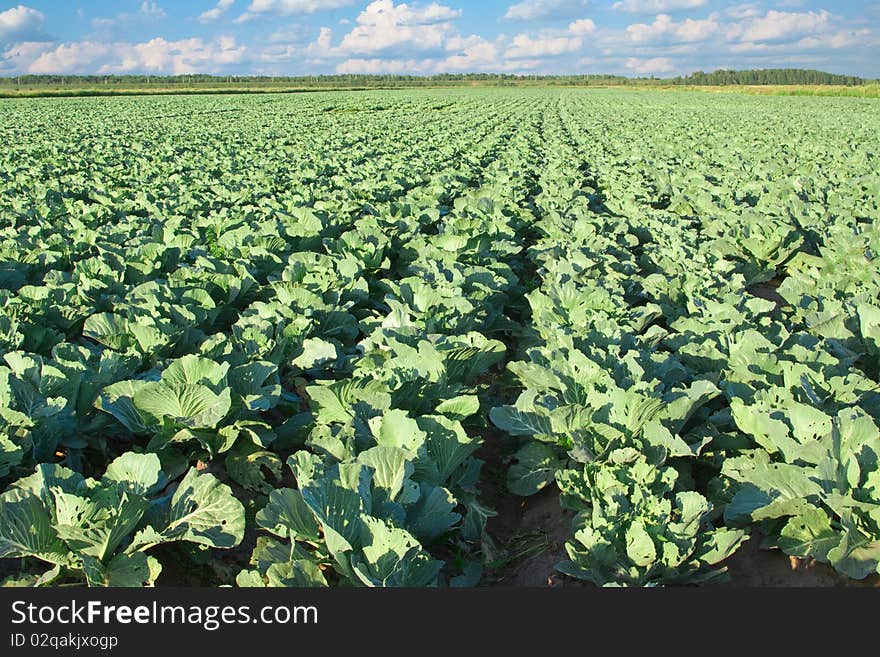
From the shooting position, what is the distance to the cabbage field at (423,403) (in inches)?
87.7

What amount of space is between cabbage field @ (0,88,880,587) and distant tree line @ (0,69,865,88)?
79282 mm

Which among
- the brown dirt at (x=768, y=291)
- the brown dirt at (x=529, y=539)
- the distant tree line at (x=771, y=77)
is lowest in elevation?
the brown dirt at (x=529, y=539)

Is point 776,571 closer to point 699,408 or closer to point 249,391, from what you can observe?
point 699,408

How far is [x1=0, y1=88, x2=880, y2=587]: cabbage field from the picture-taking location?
2229 mm

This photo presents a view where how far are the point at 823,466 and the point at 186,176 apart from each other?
10.2 m

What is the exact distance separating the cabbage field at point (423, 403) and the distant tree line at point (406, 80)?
7928 cm

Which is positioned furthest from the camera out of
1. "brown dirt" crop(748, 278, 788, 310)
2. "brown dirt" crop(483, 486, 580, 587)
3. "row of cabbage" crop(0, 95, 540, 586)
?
"brown dirt" crop(748, 278, 788, 310)

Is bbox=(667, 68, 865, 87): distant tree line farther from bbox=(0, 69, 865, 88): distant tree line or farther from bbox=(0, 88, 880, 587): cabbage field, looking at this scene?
bbox=(0, 88, 880, 587): cabbage field

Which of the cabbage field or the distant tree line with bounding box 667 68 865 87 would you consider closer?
the cabbage field

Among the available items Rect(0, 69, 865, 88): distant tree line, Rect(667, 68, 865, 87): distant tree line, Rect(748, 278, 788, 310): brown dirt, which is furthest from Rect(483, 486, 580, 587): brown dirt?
Rect(667, 68, 865, 87): distant tree line

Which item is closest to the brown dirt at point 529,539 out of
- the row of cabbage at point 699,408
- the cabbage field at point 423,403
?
the cabbage field at point 423,403

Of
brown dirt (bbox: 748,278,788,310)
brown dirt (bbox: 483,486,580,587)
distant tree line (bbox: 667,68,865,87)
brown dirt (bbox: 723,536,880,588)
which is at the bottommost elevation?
brown dirt (bbox: 483,486,580,587)

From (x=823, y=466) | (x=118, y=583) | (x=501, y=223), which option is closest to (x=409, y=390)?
(x=118, y=583)

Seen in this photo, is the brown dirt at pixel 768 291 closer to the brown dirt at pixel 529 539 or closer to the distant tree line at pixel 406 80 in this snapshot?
the brown dirt at pixel 529 539
